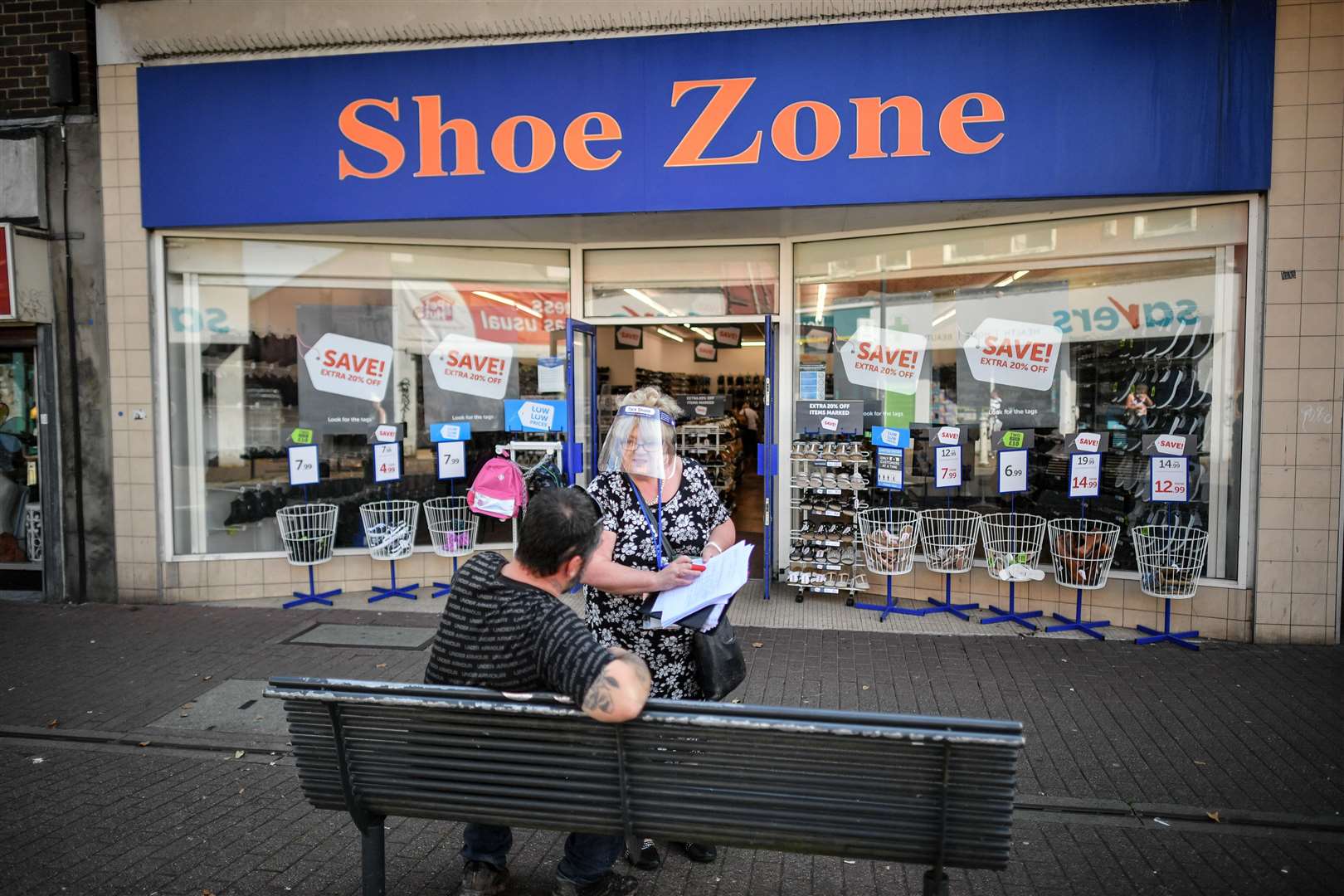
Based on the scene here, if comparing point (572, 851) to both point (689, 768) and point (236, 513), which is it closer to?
point (689, 768)

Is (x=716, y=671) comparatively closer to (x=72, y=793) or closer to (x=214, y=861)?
(x=214, y=861)

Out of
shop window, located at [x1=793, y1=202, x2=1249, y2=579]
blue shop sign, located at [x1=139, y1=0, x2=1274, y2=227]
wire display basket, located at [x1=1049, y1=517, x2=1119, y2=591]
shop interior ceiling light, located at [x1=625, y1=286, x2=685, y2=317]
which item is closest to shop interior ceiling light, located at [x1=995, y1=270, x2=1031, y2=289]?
shop window, located at [x1=793, y1=202, x2=1249, y2=579]

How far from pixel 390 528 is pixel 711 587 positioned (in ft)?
19.2

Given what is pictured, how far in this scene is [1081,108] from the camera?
6.66 m

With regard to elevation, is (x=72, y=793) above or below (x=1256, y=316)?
below

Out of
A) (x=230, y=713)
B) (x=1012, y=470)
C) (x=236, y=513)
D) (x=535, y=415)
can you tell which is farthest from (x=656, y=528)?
(x=236, y=513)

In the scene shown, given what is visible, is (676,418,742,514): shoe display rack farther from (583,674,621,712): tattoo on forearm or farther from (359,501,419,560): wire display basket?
(583,674,621,712): tattoo on forearm

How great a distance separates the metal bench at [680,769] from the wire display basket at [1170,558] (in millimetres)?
5031

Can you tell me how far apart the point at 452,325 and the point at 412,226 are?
111 cm

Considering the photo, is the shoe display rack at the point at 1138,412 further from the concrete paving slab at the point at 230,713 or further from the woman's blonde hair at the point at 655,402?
the concrete paving slab at the point at 230,713

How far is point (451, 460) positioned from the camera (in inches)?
331

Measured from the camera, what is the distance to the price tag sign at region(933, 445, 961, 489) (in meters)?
7.50

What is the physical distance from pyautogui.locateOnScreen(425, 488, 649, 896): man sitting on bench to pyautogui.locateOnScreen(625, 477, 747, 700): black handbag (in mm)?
753

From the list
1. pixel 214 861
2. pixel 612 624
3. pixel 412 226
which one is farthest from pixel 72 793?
pixel 412 226
